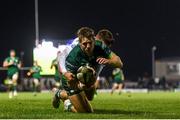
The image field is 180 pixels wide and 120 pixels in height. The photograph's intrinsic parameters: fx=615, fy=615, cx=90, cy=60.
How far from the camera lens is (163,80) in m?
44.2

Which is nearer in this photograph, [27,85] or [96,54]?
[96,54]

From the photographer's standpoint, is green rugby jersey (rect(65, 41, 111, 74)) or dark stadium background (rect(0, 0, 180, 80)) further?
dark stadium background (rect(0, 0, 180, 80))

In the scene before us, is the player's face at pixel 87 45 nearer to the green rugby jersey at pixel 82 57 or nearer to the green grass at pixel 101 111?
the green rugby jersey at pixel 82 57

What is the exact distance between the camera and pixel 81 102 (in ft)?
29.2

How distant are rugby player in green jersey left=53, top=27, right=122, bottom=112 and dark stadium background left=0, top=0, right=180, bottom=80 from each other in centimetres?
3682

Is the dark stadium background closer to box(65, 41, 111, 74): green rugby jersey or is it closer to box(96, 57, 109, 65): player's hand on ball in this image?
box(65, 41, 111, 74): green rugby jersey

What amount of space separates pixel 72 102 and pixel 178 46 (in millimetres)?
40239

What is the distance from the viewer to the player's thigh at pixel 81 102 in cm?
891

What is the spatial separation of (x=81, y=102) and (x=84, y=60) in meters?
0.61

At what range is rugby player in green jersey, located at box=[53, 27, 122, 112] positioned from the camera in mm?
8289

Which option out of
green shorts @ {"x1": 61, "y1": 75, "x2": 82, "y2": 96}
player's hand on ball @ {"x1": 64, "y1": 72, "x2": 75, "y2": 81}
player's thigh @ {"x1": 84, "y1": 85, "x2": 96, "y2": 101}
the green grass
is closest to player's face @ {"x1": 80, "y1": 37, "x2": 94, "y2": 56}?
player's hand on ball @ {"x1": 64, "y1": 72, "x2": 75, "y2": 81}

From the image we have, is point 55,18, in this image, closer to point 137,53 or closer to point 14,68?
point 137,53

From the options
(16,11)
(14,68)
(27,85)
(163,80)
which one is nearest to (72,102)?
(14,68)

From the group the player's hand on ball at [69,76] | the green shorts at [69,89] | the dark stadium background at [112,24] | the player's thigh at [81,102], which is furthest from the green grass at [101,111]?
the dark stadium background at [112,24]
